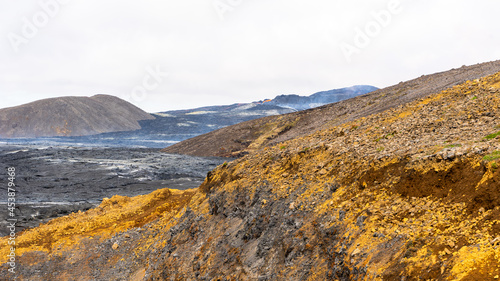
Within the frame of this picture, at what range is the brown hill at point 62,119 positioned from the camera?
445ft

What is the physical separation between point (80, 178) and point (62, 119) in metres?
116

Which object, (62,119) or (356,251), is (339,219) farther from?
(62,119)

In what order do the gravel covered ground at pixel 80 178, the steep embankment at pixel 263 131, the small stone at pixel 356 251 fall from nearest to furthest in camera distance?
the small stone at pixel 356 251, the gravel covered ground at pixel 80 178, the steep embankment at pixel 263 131

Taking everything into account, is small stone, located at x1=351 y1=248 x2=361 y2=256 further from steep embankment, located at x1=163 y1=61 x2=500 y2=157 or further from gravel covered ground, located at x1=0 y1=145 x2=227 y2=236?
steep embankment, located at x1=163 y1=61 x2=500 y2=157

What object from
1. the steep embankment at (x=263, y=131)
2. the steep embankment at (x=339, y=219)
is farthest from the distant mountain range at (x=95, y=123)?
the steep embankment at (x=339, y=219)

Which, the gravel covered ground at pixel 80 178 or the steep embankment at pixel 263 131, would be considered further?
the steep embankment at pixel 263 131

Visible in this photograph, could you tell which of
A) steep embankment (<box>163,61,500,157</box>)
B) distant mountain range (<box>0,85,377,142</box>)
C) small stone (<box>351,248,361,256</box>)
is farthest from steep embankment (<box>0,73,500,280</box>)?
distant mountain range (<box>0,85,377,142</box>)

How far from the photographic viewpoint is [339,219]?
23.1 feet

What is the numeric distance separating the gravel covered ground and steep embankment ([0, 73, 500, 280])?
11.8 meters

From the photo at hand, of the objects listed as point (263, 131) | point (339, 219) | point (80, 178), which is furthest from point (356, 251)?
point (263, 131)

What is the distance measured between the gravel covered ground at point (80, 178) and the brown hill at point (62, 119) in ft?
280

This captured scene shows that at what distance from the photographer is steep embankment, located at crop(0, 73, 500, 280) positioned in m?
5.22

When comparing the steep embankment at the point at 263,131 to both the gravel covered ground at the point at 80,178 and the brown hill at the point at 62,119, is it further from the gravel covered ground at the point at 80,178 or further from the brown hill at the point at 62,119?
the brown hill at the point at 62,119

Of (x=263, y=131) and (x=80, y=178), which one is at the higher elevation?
(x=263, y=131)
